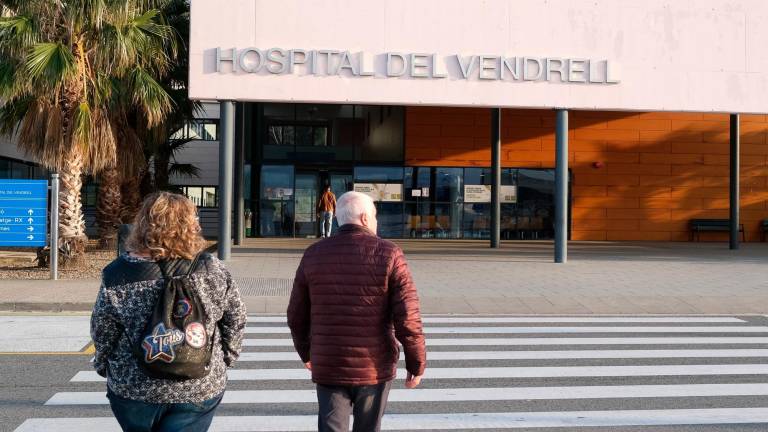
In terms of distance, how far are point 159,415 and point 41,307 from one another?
31.5 feet

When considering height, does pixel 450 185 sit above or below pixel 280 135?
below

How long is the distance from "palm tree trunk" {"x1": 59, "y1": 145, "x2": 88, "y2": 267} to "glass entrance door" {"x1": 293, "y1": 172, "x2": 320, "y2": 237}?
1388 centimetres

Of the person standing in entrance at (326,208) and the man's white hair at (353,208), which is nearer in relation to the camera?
the man's white hair at (353,208)

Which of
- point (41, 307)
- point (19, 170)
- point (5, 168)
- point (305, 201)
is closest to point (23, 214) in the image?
point (41, 307)

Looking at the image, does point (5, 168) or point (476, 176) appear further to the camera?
point (476, 176)

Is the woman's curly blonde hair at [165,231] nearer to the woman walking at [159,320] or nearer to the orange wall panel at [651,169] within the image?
the woman walking at [159,320]

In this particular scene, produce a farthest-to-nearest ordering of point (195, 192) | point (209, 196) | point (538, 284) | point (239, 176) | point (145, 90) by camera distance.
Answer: point (209, 196), point (195, 192), point (239, 176), point (145, 90), point (538, 284)

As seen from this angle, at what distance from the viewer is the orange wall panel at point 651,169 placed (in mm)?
30641

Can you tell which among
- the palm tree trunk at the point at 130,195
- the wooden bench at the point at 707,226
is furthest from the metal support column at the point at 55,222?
the wooden bench at the point at 707,226

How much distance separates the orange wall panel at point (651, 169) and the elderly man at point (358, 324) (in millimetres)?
26930

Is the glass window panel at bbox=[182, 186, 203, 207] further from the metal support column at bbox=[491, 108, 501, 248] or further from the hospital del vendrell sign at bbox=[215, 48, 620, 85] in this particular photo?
the hospital del vendrell sign at bbox=[215, 48, 620, 85]

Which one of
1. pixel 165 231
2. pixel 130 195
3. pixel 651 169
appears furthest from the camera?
pixel 651 169

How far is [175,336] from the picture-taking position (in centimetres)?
332

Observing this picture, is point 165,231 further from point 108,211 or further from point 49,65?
point 108,211
